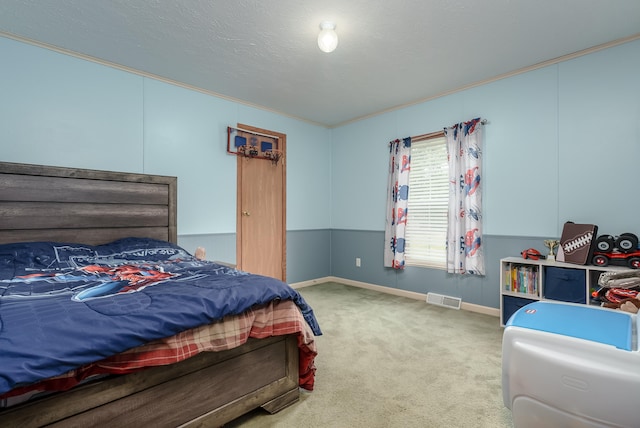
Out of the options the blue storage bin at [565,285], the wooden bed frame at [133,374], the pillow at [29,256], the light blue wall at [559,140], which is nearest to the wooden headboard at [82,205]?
the wooden bed frame at [133,374]

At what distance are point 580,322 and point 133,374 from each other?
1.83 metres

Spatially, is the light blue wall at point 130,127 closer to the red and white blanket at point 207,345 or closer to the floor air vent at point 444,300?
the floor air vent at point 444,300

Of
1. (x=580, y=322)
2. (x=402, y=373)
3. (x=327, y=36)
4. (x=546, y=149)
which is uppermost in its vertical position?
(x=327, y=36)

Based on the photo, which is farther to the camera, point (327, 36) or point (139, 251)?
point (139, 251)

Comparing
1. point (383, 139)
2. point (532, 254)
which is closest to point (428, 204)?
point (383, 139)

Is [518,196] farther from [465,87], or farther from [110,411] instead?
Answer: [110,411]

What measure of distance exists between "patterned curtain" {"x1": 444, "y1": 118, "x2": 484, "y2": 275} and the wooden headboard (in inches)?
123

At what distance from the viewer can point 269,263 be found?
441 cm

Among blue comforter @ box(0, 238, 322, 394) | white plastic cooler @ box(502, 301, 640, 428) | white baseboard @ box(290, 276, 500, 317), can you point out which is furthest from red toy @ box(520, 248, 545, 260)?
blue comforter @ box(0, 238, 322, 394)

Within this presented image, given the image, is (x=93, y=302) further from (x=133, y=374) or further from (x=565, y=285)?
(x=565, y=285)

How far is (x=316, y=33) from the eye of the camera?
2570 mm

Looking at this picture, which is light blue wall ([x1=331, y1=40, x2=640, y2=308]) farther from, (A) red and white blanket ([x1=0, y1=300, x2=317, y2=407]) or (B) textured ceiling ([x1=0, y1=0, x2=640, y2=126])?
(A) red and white blanket ([x1=0, y1=300, x2=317, y2=407])

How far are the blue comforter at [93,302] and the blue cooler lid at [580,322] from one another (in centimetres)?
113

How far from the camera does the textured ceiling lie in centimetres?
226
